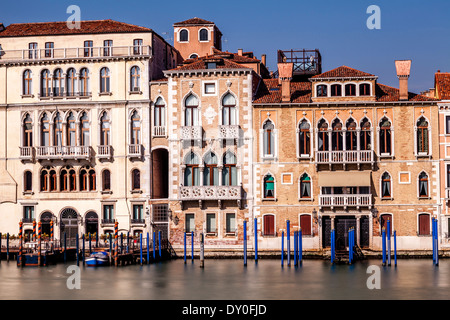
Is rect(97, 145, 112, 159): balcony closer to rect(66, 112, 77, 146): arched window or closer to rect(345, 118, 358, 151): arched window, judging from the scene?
rect(66, 112, 77, 146): arched window

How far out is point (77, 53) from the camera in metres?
57.5

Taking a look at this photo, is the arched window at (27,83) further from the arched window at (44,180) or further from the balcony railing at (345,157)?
the balcony railing at (345,157)

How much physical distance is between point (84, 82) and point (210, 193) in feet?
32.3

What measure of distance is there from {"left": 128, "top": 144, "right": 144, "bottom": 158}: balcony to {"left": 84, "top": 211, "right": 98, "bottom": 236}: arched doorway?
402 centimetres

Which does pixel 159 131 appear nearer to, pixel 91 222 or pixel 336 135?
pixel 91 222

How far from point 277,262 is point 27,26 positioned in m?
20.7

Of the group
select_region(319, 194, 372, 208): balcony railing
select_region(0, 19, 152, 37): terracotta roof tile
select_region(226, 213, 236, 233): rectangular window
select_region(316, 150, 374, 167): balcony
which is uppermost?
select_region(0, 19, 152, 37): terracotta roof tile

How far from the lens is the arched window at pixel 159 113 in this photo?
57.1 metres

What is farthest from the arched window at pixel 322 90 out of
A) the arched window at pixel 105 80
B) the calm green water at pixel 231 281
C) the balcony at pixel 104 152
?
the balcony at pixel 104 152

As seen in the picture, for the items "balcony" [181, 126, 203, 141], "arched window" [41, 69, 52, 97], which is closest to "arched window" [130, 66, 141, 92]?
"balcony" [181, 126, 203, 141]

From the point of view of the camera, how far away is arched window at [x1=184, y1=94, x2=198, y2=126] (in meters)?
56.3

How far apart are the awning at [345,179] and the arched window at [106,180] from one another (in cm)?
1212

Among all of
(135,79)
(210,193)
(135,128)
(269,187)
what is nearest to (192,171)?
(210,193)

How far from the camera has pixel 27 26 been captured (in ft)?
196
